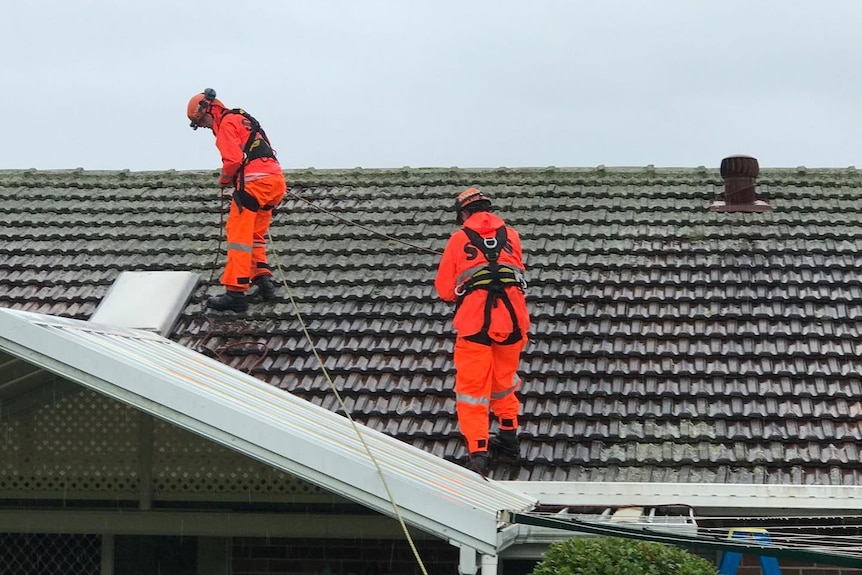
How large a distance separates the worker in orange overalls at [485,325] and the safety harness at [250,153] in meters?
2.25

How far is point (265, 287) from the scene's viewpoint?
10.7 m

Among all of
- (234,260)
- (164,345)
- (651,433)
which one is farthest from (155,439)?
(651,433)

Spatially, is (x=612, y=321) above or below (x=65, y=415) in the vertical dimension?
above

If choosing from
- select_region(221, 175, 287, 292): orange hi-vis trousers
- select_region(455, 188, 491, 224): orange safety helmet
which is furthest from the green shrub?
select_region(221, 175, 287, 292): orange hi-vis trousers

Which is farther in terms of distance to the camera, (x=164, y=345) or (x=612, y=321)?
(x=612, y=321)

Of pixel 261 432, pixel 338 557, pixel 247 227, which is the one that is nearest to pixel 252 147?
pixel 247 227

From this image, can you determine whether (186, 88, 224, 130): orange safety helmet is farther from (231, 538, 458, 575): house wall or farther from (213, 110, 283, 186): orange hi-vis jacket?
(231, 538, 458, 575): house wall

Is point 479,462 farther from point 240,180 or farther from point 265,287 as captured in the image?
point 240,180

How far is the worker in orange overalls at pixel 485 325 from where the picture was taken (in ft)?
27.1

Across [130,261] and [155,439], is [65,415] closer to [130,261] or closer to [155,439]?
[155,439]

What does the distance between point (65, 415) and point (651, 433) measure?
4.18 m

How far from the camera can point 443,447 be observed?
8.77m

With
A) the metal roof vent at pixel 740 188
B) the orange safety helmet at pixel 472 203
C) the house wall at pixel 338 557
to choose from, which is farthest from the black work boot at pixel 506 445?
the metal roof vent at pixel 740 188

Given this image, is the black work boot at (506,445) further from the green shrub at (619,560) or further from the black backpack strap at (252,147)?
the black backpack strap at (252,147)
